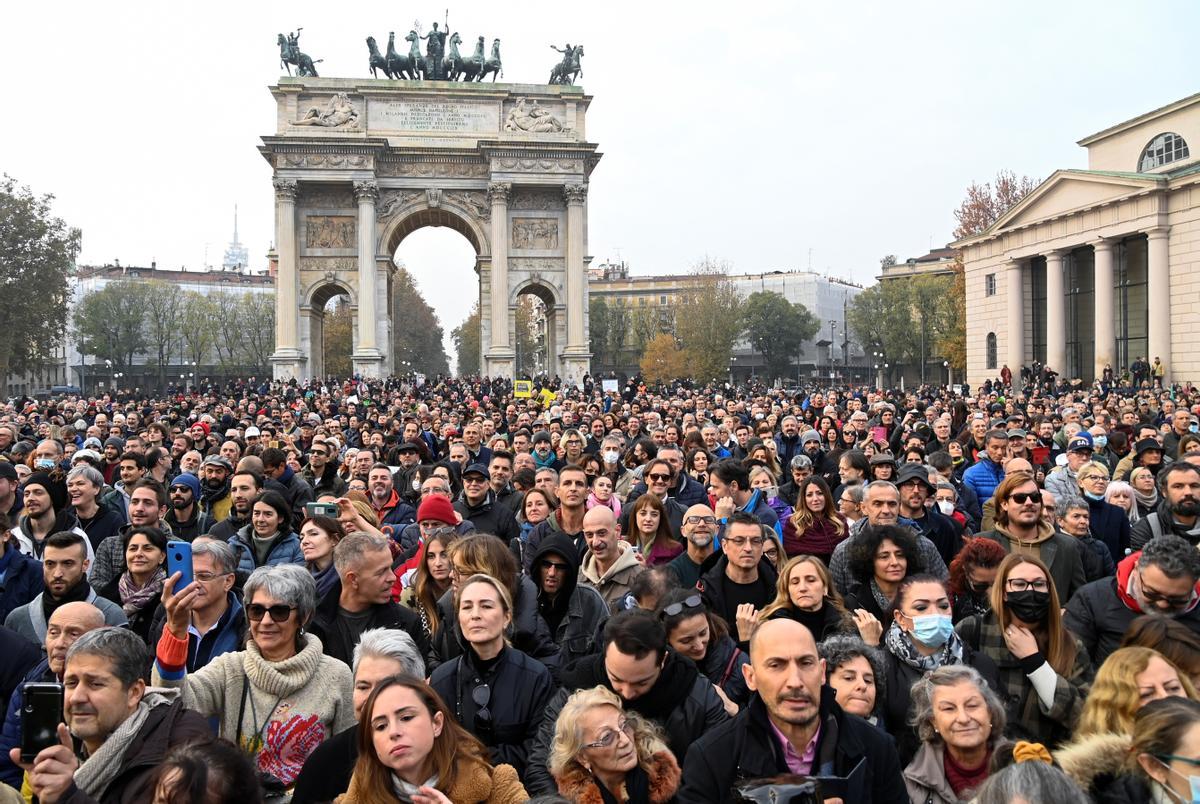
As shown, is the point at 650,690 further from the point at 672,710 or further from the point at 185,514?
the point at 185,514

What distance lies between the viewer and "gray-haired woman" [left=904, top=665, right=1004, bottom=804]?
385cm

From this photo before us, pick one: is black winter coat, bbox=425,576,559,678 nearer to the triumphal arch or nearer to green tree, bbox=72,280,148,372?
the triumphal arch

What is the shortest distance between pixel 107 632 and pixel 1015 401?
21.7 m

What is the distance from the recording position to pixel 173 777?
299 cm

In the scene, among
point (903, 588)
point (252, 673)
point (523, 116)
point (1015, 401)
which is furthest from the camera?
point (523, 116)

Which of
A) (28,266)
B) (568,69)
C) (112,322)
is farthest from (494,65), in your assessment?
(112,322)

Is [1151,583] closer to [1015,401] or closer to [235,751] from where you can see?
[235,751]

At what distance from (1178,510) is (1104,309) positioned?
111 feet

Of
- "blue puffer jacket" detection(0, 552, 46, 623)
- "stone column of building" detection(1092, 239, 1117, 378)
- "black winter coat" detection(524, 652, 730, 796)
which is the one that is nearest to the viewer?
"black winter coat" detection(524, 652, 730, 796)

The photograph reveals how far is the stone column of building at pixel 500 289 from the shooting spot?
4566 cm

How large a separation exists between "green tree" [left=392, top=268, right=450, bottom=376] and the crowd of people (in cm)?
8242

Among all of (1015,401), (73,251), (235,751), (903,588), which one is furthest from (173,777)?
(73,251)

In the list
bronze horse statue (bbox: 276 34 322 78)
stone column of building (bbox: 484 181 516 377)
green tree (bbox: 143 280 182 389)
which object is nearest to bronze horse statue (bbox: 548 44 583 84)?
stone column of building (bbox: 484 181 516 377)

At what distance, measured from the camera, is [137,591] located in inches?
225
